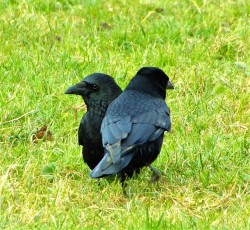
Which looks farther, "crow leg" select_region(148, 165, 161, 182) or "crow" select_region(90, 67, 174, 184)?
"crow leg" select_region(148, 165, 161, 182)

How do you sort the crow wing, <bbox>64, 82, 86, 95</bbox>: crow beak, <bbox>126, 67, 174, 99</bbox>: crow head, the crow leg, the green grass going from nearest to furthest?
the green grass < the crow wing < the crow leg < <bbox>64, 82, 86, 95</bbox>: crow beak < <bbox>126, 67, 174, 99</bbox>: crow head

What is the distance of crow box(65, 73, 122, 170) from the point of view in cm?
675

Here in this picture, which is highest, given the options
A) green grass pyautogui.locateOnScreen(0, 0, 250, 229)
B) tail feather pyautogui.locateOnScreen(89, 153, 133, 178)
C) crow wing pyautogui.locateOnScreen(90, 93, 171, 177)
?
crow wing pyautogui.locateOnScreen(90, 93, 171, 177)

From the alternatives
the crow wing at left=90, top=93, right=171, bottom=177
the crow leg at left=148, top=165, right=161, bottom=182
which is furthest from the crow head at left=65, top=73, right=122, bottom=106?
the crow leg at left=148, top=165, right=161, bottom=182

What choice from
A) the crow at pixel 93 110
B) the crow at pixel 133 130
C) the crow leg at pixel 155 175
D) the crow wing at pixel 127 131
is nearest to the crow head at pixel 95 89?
the crow at pixel 93 110

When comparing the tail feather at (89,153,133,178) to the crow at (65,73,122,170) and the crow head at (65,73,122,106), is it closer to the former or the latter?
the crow at (65,73,122,170)

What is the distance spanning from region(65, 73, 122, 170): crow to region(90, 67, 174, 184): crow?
14cm

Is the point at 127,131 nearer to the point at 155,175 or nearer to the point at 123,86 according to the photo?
the point at 155,175

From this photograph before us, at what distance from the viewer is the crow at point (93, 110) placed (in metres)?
6.75

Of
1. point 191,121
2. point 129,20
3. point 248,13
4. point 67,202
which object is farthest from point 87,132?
point 248,13

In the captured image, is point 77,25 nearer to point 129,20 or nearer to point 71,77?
point 129,20

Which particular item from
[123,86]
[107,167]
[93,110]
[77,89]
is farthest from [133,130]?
[123,86]

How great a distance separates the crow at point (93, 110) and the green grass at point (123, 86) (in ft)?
0.71

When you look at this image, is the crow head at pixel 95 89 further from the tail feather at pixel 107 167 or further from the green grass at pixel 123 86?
the tail feather at pixel 107 167
